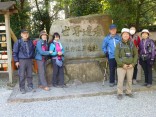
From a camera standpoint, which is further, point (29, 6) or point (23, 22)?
point (29, 6)

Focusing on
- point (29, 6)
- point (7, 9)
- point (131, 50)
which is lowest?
point (131, 50)

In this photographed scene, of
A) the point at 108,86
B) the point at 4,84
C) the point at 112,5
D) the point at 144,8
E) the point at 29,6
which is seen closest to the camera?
the point at 108,86

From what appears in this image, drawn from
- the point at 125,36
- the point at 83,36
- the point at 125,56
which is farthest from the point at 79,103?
the point at 83,36

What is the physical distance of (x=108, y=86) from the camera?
745 centimetres

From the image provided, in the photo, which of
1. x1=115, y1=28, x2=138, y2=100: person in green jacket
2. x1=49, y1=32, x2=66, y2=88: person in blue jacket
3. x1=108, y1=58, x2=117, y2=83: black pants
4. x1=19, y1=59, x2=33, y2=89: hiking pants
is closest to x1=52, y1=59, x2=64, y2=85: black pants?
x1=49, y1=32, x2=66, y2=88: person in blue jacket

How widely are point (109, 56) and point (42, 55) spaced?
179 centimetres

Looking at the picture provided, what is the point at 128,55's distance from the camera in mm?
6398

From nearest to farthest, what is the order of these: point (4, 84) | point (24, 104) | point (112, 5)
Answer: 1. point (24, 104)
2. point (4, 84)
3. point (112, 5)

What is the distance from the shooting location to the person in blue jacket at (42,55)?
281 inches

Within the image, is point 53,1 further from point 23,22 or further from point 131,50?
point 131,50

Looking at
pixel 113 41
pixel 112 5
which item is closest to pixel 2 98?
pixel 113 41

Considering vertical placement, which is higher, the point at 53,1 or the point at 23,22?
the point at 53,1

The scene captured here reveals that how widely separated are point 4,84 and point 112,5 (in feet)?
15.0

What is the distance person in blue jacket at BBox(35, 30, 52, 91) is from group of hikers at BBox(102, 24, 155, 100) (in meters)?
A: 1.61
